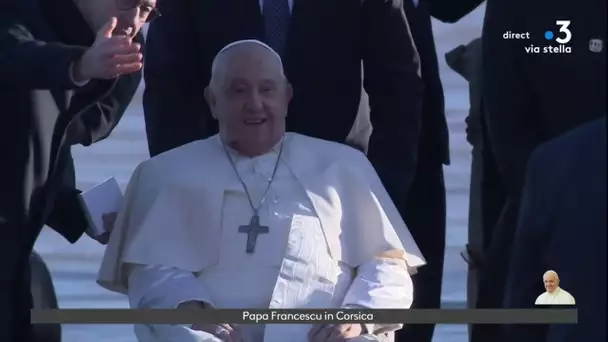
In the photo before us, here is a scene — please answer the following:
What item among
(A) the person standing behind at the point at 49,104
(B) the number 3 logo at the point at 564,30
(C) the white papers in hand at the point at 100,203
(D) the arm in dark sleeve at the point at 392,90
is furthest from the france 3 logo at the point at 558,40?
(C) the white papers in hand at the point at 100,203

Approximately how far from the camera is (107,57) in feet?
23.6

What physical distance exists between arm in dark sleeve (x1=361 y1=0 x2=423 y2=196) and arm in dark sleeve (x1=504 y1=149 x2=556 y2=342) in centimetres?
37

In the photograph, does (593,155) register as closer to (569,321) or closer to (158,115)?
(569,321)

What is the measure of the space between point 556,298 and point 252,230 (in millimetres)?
813

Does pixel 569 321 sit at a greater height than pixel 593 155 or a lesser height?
lesser

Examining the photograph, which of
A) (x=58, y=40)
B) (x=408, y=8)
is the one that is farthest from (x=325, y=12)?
(x=58, y=40)

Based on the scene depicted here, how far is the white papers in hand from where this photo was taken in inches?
287

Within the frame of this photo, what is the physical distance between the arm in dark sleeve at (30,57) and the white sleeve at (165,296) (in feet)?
1.80

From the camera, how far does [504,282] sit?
7320 millimetres

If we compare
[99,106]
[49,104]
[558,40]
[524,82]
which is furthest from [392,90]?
[49,104]

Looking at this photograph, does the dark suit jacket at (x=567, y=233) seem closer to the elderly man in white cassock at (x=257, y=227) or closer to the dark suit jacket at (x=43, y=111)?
the elderly man in white cassock at (x=257, y=227)

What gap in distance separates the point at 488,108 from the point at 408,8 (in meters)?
0.36

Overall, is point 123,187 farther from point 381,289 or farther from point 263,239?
point 381,289

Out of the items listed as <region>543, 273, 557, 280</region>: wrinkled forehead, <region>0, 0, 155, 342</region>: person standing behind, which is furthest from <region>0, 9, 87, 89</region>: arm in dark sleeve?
<region>543, 273, 557, 280</region>: wrinkled forehead
